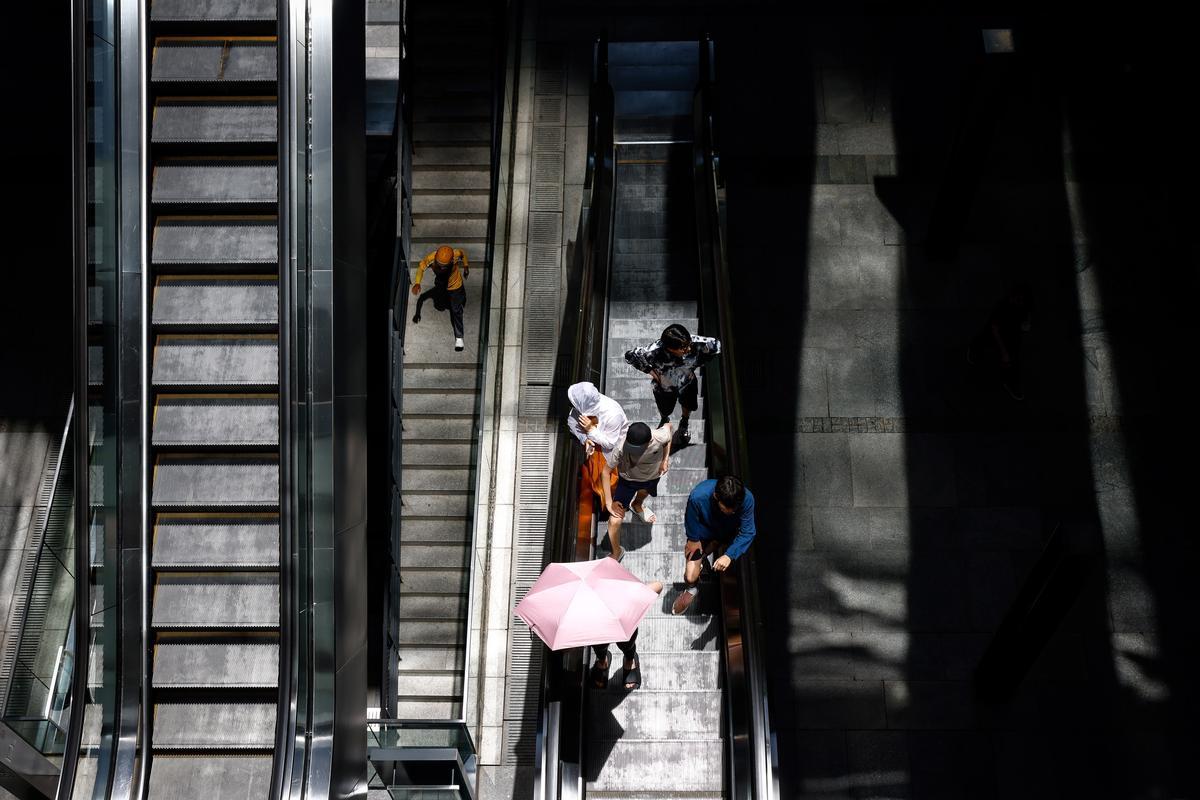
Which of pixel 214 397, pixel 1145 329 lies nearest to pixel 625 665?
pixel 214 397

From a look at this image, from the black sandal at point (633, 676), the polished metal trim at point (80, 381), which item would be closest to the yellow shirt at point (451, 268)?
the polished metal trim at point (80, 381)

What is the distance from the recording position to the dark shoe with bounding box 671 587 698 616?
25.2 feet

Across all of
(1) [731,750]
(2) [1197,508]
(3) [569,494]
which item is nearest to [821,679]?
(1) [731,750]

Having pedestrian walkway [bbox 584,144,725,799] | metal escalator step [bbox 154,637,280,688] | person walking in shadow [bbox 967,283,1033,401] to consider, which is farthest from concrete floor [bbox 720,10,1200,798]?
metal escalator step [bbox 154,637,280,688]

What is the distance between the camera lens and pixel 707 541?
713 cm

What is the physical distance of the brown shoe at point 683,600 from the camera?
7.67 metres

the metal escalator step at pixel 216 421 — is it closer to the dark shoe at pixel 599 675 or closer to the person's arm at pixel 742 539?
the dark shoe at pixel 599 675

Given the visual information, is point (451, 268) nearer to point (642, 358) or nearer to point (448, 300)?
point (448, 300)

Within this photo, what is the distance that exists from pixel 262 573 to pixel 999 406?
321 inches

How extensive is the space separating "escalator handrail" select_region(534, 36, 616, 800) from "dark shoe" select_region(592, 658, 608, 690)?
7.1 inches

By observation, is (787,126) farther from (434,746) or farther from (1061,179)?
(434,746)

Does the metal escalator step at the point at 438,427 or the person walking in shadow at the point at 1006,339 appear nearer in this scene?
the person walking in shadow at the point at 1006,339

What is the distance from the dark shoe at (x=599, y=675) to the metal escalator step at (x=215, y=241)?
3907 millimetres

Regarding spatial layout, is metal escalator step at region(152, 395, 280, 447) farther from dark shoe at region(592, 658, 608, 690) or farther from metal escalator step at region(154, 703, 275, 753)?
dark shoe at region(592, 658, 608, 690)
